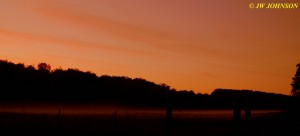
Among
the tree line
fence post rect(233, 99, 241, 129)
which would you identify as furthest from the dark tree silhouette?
fence post rect(233, 99, 241, 129)

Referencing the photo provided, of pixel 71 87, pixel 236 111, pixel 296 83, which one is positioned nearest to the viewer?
pixel 236 111

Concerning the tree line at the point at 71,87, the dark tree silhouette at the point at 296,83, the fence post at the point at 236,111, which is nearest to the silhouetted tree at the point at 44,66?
the tree line at the point at 71,87

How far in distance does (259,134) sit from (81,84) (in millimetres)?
75686

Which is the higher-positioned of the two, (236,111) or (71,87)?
(71,87)

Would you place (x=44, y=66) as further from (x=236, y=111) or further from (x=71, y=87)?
(x=236, y=111)

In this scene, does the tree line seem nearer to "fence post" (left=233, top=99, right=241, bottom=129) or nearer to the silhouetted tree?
the silhouetted tree

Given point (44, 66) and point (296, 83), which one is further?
point (44, 66)

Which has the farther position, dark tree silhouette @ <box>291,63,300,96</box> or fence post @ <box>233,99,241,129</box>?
dark tree silhouette @ <box>291,63,300,96</box>

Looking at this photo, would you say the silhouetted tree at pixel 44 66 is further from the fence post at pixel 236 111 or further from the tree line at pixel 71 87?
the fence post at pixel 236 111

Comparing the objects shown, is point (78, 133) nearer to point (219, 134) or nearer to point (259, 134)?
point (219, 134)

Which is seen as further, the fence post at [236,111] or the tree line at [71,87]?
the tree line at [71,87]

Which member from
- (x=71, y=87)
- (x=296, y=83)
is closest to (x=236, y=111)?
(x=296, y=83)

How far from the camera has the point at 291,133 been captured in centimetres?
1895

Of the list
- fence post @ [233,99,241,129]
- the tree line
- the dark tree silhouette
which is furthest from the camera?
the tree line
